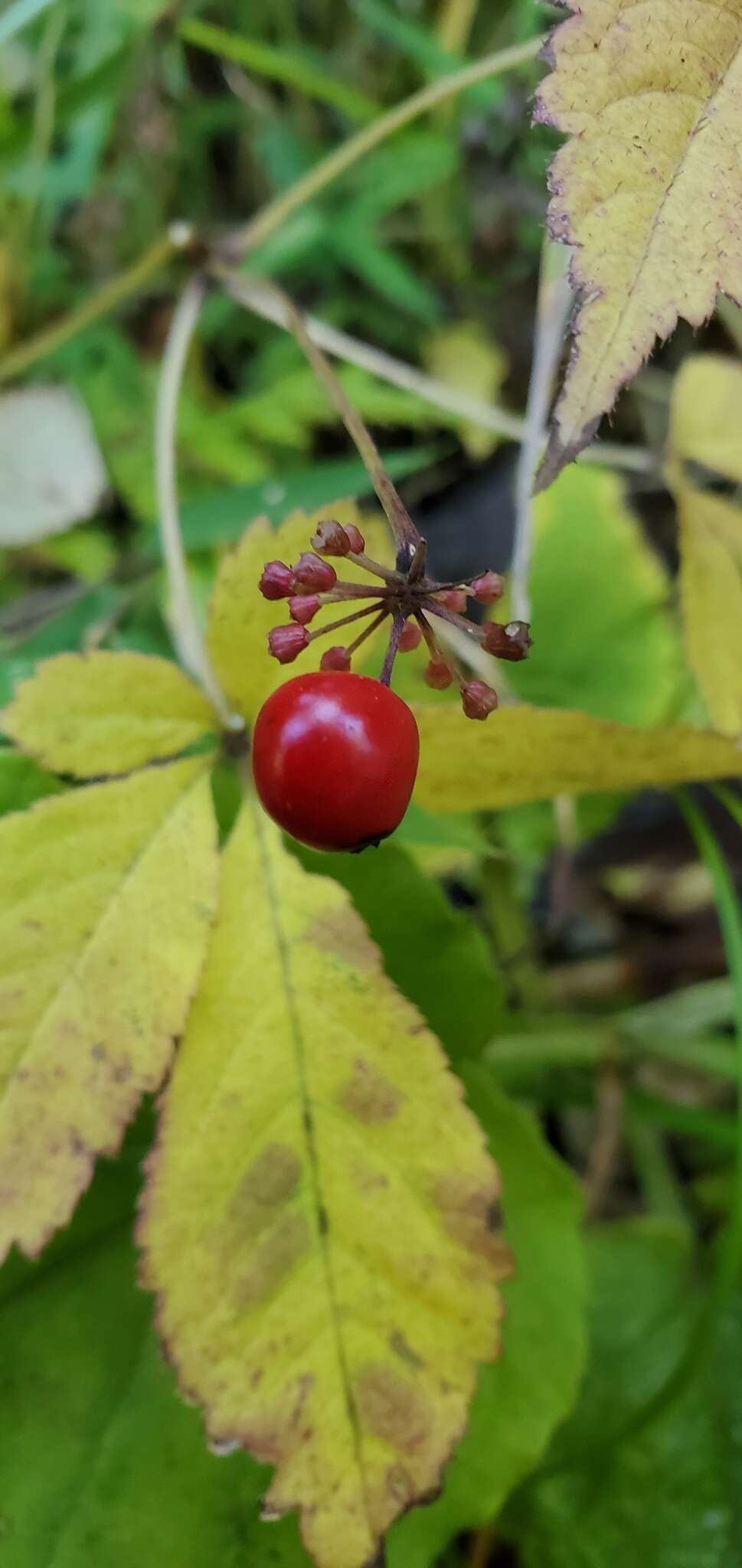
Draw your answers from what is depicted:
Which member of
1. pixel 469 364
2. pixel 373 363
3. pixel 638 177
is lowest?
pixel 638 177

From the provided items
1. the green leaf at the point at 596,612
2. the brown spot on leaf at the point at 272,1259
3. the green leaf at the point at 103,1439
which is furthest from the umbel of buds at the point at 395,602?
the green leaf at the point at 596,612

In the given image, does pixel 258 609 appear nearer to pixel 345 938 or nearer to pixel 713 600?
pixel 345 938

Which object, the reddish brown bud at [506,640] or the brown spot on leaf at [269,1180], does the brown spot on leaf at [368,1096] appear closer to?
the brown spot on leaf at [269,1180]

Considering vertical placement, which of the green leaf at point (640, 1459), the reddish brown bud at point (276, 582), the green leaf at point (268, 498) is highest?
the green leaf at point (268, 498)

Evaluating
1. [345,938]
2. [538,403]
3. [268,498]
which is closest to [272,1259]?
[345,938]

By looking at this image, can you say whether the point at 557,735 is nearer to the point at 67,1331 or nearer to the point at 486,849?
the point at 486,849

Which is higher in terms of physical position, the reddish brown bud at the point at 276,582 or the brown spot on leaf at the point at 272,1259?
the reddish brown bud at the point at 276,582
